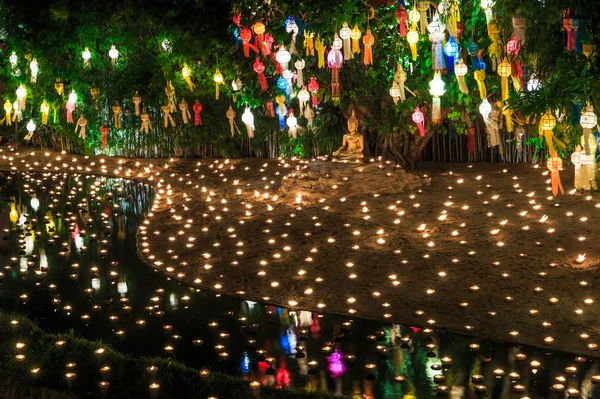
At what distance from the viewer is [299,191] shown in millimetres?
7855

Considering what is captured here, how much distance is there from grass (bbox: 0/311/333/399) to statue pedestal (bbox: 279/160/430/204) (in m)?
3.76

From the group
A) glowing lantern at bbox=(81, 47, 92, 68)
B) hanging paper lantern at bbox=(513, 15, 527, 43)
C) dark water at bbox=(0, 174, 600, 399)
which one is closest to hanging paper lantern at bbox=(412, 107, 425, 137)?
dark water at bbox=(0, 174, 600, 399)

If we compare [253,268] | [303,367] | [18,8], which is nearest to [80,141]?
[18,8]

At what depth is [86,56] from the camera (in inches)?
386

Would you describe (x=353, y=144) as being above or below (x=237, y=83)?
below

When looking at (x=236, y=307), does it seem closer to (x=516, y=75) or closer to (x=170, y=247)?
(x=170, y=247)

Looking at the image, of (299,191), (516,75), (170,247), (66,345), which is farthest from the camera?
(299,191)

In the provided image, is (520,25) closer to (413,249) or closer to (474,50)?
(474,50)

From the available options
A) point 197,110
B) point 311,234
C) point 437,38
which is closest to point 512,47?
point 437,38

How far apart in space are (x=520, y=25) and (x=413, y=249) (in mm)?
1961

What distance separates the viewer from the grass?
3.80 meters

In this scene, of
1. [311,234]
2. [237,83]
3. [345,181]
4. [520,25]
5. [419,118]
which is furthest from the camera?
[237,83]

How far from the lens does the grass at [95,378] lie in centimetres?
380

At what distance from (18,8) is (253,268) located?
20.3 feet
